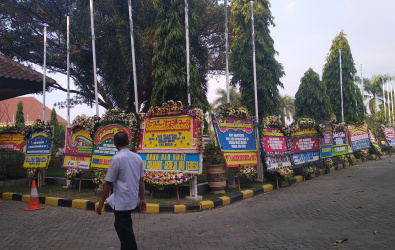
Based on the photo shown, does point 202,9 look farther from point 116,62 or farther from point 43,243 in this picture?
point 43,243

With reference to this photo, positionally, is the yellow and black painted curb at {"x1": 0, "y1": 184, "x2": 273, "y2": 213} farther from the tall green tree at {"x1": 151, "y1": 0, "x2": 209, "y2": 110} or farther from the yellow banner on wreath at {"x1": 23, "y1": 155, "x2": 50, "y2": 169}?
the tall green tree at {"x1": 151, "y1": 0, "x2": 209, "y2": 110}

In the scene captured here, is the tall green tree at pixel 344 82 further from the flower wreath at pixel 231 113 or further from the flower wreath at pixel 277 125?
the flower wreath at pixel 231 113

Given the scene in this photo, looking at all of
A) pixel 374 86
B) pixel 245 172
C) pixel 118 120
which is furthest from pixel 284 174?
pixel 374 86

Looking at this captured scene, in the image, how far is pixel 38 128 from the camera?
405 inches

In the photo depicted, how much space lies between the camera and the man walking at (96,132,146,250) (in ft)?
10.8

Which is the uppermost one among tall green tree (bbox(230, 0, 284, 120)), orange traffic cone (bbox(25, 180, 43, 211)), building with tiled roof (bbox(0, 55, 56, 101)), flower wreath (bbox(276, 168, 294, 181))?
tall green tree (bbox(230, 0, 284, 120))

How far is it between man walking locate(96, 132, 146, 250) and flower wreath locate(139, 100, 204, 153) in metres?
3.86

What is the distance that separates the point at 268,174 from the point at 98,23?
1138 cm

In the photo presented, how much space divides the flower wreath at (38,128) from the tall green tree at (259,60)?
952cm

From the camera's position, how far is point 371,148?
17.3 metres

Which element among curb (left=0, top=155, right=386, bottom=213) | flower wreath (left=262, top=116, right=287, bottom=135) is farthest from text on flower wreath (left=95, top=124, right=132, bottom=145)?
flower wreath (left=262, top=116, right=287, bottom=135)

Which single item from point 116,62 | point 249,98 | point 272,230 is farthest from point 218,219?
point 116,62

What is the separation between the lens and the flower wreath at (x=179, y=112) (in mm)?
7302

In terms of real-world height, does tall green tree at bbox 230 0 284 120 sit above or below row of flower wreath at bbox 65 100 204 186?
above
